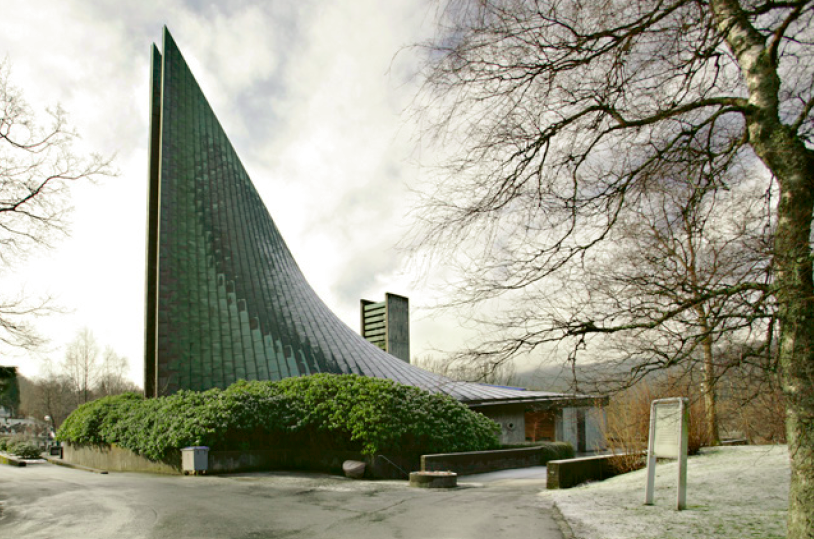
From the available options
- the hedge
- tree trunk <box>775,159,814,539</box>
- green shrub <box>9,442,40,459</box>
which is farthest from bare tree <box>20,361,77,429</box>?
tree trunk <box>775,159,814,539</box>

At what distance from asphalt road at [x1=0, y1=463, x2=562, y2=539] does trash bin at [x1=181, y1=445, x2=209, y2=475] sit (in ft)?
2.10

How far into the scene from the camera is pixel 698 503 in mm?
6004

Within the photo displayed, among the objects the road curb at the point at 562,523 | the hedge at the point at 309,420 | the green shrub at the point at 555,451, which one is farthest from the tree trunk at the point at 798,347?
the green shrub at the point at 555,451

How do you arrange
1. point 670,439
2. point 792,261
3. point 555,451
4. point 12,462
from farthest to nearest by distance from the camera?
1. point 12,462
2. point 555,451
3. point 670,439
4. point 792,261

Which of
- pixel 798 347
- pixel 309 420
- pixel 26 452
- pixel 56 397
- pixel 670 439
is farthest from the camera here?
pixel 56 397

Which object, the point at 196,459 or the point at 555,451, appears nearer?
the point at 196,459

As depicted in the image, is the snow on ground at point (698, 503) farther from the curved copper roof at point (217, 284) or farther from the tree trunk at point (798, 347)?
the curved copper roof at point (217, 284)

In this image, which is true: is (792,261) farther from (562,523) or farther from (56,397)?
(56,397)

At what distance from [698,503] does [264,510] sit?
14.4 ft

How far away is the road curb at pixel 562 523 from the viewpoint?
4930 millimetres

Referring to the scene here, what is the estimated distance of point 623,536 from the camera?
4699mm

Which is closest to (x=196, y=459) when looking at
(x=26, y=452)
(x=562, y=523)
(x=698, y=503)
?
(x=562, y=523)

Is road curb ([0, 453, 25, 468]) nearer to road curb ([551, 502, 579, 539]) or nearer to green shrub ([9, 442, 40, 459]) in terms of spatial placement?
green shrub ([9, 442, 40, 459])

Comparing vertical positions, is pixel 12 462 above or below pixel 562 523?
below
